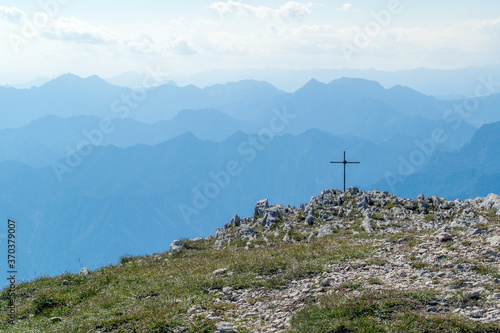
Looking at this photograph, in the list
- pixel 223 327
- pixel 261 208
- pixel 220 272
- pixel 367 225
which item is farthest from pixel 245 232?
pixel 223 327

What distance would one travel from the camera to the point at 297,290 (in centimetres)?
1609

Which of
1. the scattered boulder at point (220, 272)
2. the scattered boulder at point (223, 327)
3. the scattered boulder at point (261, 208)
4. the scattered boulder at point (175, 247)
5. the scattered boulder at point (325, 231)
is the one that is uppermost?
the scattered boulder at point (261, 208)

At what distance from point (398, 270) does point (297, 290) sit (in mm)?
4472

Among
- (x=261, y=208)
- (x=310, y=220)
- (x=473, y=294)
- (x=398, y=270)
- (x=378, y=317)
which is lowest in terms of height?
(x=378, y=317)

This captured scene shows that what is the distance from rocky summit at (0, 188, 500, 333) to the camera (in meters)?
12.7

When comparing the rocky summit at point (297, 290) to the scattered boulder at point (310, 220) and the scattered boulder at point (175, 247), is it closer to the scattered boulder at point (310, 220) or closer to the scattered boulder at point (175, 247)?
the scattered boulder at point (175, 247)

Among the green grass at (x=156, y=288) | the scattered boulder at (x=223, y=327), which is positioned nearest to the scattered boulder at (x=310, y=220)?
the green grass at (x=156, y=288)

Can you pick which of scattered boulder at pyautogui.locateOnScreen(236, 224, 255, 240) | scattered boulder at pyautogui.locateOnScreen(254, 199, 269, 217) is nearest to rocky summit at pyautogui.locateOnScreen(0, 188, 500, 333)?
scattered boulder at pyautogui.locateOnScreen(236, 224, 255, 240)

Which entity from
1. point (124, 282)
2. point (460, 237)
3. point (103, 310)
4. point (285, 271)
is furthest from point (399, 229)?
point (103, 310)

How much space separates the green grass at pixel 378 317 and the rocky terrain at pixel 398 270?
0.52 m

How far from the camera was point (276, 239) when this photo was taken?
3008 centimetres

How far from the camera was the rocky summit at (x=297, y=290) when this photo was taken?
501 inches

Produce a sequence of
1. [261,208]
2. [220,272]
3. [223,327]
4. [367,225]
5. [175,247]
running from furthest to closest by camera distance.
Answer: [261,208], [367,225], [175,247], [220,272], [223,327]

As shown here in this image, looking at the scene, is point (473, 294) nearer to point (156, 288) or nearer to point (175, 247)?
point (156, 288)
